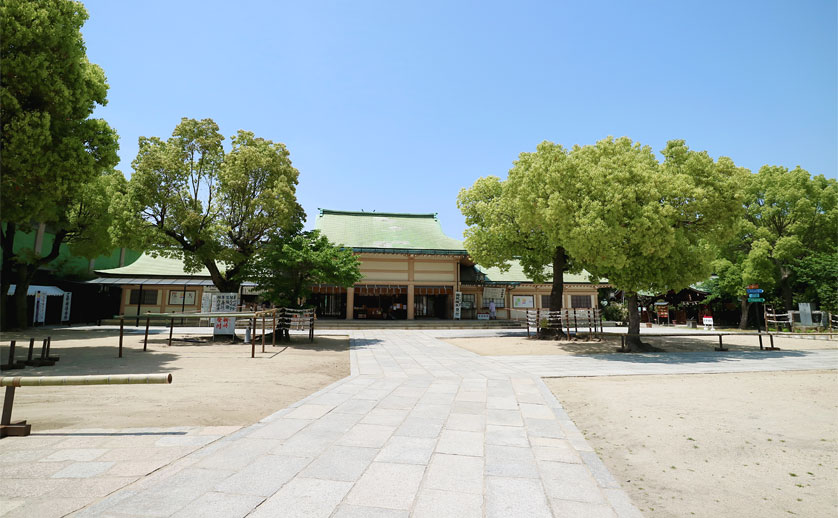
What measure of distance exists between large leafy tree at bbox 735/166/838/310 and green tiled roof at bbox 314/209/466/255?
16.5 meters

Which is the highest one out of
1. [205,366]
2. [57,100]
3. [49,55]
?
[49,55]

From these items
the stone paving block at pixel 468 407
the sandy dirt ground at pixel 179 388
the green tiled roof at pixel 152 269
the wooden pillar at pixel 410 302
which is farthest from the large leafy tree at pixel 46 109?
the wooden pillar at pixel 410 302

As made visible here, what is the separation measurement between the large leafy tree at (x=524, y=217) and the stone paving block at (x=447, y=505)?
10.4m

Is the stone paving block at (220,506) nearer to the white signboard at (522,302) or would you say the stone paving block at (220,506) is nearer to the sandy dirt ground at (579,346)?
the sandy dirt ground at (579,346)

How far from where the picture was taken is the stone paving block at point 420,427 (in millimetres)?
4246

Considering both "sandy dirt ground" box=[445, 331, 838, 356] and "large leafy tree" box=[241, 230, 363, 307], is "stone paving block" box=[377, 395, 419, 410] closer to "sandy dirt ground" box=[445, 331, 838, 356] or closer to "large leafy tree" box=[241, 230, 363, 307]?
"sandy dirt ground" box=[445, 331, 838, 356]

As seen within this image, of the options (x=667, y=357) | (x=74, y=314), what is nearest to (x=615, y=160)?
(x=667, y=357)

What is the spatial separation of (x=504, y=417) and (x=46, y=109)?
11.7 meters

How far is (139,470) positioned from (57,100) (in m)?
9.72

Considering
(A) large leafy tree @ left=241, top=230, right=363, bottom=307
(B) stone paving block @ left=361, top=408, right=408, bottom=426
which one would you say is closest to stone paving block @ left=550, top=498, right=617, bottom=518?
(B) stone paving block @ left=361, top=408, right=408, bottom=426

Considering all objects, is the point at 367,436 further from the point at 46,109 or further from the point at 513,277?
the point at 513,277

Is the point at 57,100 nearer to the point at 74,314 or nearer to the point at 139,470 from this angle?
the point at 139,470

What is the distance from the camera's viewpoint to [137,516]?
2346 mm

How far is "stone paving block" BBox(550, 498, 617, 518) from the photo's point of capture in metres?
2.62
